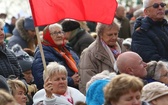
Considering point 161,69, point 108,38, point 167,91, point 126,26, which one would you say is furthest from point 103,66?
point 126,26

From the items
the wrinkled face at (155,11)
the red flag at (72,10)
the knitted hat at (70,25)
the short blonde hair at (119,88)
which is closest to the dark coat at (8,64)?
the red flag at (72,10)

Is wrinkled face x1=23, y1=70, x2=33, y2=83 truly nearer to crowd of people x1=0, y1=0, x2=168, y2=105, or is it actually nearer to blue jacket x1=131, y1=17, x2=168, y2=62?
crowd of people x1=0, y1=0, x2=168, y2=105

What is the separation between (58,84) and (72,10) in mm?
1051

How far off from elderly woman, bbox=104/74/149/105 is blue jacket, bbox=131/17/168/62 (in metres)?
3.62

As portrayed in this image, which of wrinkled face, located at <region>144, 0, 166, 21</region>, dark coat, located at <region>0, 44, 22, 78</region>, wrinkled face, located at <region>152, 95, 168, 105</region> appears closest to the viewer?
wrinkled face, located at <region>152, 95, 168, 105</region>

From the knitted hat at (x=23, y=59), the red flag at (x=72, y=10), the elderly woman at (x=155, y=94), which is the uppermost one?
the red flag at (x=72, y=10)

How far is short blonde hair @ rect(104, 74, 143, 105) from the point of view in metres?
8.88

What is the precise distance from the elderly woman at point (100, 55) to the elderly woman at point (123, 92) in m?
3.08

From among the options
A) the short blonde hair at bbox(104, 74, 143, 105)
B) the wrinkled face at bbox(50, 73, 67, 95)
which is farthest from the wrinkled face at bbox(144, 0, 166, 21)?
the short blonde hair at bbox(104, 74, 143, 105)

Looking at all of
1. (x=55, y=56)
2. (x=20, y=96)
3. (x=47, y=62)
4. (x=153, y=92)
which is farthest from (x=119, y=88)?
(x=55, y=56)

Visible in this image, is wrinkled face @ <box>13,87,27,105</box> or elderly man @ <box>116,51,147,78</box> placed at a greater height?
elderly man @ <box>116,51,147,78</box>

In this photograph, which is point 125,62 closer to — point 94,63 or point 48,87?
point 48,87

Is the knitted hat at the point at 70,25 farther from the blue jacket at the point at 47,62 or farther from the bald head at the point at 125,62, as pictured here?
the bald head at the point at 125,62

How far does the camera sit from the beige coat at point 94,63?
1206 centimetres
